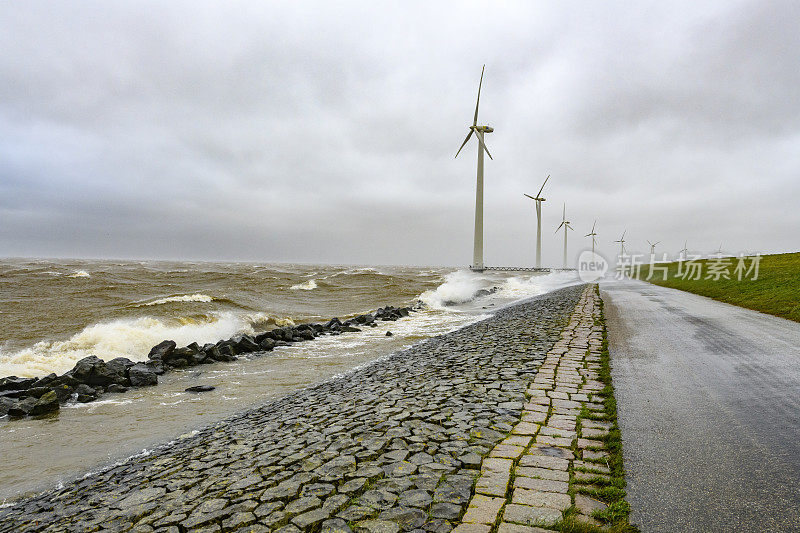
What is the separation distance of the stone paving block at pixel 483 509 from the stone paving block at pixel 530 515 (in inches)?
3.4

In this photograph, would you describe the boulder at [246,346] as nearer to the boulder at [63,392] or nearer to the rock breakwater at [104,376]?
the rock breakwater at [104,376]

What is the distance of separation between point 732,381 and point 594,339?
4233 mm

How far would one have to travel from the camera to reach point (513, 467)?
4266mm

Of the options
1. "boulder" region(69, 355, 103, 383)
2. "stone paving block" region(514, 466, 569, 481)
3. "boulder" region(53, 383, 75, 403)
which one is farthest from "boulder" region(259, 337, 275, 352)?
"stone paving block" region(514, 466, 569, 481)

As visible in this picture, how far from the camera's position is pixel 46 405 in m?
9.52

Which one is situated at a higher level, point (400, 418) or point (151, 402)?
point (400, 418)

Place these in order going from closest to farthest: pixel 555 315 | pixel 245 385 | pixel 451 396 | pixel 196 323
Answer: pixel 451 396
pixel 245 385
pixel 555 315
pixel 196 323

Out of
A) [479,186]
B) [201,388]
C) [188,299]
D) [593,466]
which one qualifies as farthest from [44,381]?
[479,186]

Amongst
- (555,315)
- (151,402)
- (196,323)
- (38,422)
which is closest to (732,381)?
(555,315)

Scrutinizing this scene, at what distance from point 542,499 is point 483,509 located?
53 cm

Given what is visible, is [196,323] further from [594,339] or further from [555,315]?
[594,339]

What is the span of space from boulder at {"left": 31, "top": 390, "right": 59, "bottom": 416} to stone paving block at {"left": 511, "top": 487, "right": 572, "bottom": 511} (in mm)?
10577

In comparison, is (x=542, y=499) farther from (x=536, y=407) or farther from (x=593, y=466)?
(x=536, y=407)

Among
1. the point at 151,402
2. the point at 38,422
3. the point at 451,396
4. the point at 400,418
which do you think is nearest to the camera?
the point at 400,418
